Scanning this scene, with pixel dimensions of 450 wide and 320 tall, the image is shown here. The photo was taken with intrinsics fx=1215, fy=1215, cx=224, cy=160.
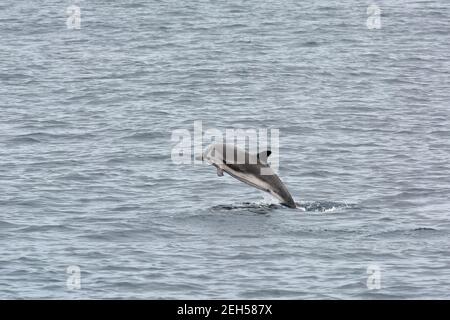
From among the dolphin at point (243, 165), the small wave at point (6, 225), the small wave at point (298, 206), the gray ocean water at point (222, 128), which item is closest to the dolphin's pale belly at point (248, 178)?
the dolphin at point (243, 165)

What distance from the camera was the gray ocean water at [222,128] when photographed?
2641 centimetres

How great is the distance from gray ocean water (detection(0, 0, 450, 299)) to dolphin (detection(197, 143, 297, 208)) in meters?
0.91

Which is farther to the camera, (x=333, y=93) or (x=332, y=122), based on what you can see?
A: (x=333, y=93)

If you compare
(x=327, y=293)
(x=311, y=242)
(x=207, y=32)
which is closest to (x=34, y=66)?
(x=207, y=32)

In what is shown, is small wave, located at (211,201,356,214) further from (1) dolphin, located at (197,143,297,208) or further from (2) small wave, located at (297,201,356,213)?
(1) dolphin, located at (197,143,297,208)

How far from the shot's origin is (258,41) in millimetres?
63875

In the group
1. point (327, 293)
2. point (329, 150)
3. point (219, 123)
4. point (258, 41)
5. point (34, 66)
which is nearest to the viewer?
point (327, 293)

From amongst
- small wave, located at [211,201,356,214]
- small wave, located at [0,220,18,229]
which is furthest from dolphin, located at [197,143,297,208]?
small wave, located at [0,220,18,229]

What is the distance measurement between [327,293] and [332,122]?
21.4 meters

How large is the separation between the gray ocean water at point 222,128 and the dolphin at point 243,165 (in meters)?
0.91
